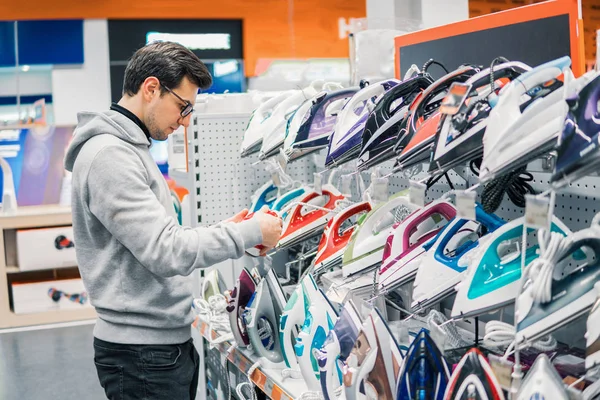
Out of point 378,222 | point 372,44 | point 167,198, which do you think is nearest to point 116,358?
point 167,198

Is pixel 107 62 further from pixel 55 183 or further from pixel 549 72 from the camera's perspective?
pixel 549 72

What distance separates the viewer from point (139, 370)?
2094 millimetres

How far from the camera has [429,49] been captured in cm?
285

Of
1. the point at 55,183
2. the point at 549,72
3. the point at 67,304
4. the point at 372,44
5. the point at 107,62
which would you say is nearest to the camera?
the point at 549,72

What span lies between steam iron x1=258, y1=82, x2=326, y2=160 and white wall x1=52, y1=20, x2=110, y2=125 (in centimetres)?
732

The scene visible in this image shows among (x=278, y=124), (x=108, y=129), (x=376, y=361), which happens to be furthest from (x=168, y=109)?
(x=376, y=361)

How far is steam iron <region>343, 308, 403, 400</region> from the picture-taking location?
5.50ft

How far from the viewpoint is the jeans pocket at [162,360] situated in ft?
6.86

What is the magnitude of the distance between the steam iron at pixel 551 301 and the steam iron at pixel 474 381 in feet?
0.51

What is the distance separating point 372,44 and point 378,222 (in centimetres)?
220

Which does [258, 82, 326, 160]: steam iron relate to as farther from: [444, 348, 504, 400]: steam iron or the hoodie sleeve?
[444, 348, 504, 400]: steam iron

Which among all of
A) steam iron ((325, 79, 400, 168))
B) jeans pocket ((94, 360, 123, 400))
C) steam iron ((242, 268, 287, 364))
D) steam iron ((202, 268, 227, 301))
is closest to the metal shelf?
steam iron ((242, 268, 287, 364))

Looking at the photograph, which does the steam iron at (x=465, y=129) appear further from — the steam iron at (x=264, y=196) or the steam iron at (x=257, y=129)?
the steam iron at (x=264, y=196)

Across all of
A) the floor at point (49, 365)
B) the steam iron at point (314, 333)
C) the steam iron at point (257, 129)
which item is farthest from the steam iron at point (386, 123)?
the floor at point (49, 365)
